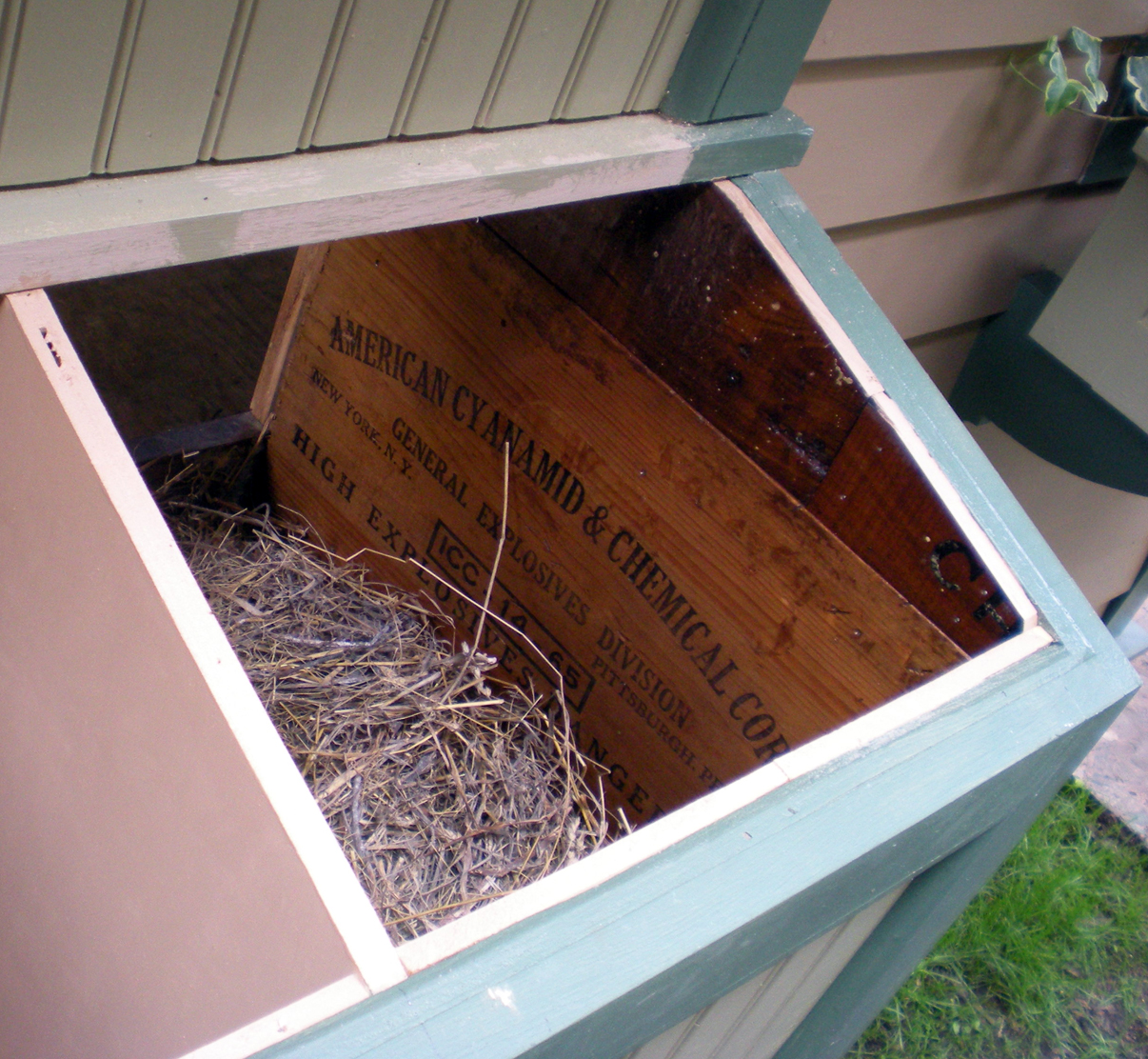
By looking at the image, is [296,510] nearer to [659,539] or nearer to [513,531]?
[513,531]

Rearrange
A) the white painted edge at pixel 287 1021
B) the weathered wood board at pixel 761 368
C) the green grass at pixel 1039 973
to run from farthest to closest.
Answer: the green grass at pixel 1039 973
the weathered wood board at pixel 761 368
the white painted edge at pixel 287 1021

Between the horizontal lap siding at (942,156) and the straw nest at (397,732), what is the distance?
100 centimetres

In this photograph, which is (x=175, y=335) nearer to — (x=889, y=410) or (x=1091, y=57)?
(x=1091, y=57)

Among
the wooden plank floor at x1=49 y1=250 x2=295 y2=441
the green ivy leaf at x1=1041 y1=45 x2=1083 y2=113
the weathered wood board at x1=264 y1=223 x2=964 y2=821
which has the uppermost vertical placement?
the green ivy leaf at x1=1041 y1=45 x2=1083 y2=113

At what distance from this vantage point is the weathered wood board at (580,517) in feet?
4.23

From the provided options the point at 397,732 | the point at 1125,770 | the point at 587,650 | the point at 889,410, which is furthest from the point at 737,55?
the point at 1125,770

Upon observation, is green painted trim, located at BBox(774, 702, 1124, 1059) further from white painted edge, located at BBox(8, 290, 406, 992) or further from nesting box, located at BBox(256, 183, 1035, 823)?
white painted edge, located at BBox(8, 290, 406, 992)

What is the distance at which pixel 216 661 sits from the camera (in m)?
0.69

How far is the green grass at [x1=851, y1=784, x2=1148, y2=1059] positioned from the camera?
2.19 m

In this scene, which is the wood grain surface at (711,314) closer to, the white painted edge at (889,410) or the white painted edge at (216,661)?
the white painted edge at (889,410)

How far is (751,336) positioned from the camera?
1.20m

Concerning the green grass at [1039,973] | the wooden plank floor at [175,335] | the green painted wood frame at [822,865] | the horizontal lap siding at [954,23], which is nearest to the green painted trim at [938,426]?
the green painted wood frame at [822,865]

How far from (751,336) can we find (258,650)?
0.85 metres

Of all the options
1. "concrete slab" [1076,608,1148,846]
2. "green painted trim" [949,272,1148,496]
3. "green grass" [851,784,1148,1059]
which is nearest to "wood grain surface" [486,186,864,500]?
"green painted trim" [949,272,1148,496]
